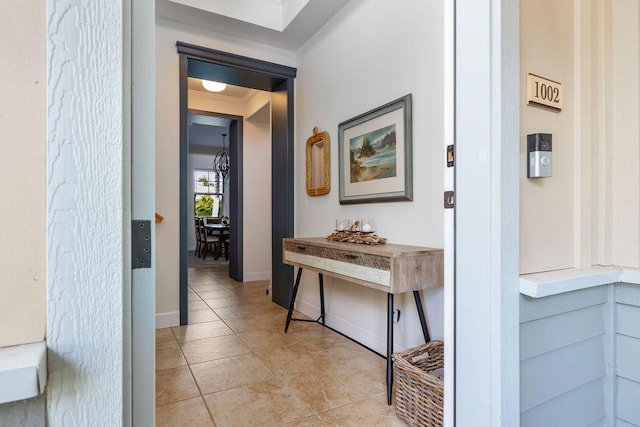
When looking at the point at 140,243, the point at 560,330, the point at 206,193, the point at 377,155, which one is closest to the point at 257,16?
the point at 377,155

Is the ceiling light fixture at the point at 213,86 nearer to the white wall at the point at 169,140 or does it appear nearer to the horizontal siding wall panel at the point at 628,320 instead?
the white wall at the point at 169,140

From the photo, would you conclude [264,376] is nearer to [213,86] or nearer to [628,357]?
[628,357]

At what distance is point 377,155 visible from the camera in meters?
2.37

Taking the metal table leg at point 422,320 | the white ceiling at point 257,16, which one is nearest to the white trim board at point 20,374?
the metal table leg at point 422,320

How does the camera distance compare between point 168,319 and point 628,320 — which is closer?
Result: point 628,320

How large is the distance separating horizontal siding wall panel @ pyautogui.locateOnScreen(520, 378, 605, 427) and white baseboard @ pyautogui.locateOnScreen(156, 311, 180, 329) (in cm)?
277

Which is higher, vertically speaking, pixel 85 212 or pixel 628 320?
pixel 85 212

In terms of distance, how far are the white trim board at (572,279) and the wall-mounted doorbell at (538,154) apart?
0.32 meters

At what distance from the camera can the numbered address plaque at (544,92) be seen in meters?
1.03

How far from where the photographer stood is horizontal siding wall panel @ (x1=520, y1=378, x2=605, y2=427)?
3.44 ft

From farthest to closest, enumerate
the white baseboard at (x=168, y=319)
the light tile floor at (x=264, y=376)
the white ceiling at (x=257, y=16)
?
the white baseboard at (x=168, y=319), the white ceiling at (x=257, y=16), the light tile floor at (x=264, y=376)

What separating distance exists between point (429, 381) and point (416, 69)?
1.73 meters

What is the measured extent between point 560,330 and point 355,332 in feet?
5.44

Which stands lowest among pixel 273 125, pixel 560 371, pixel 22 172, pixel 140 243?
pixel 560 371
